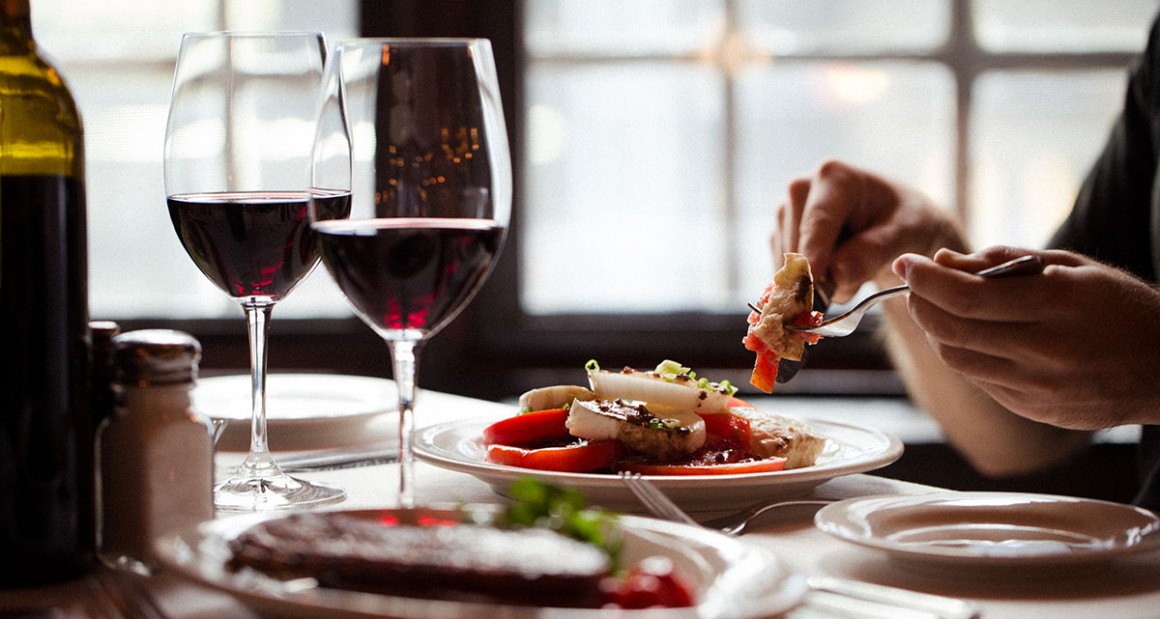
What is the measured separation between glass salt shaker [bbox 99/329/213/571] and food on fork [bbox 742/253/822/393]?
1.87ft

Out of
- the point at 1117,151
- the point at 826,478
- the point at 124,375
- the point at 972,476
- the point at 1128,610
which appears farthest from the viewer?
the point at 972,476

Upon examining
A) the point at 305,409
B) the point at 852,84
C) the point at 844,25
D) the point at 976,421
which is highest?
the point at 844,25

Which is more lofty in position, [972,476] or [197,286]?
[197,286]

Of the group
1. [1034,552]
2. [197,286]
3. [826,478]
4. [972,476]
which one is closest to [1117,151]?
[972,476]

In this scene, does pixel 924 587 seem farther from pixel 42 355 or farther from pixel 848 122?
pixel 848 122

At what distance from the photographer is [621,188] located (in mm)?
3559

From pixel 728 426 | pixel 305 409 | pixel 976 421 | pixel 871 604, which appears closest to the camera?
pixel 871 604

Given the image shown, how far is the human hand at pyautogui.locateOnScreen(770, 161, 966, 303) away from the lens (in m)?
1.67

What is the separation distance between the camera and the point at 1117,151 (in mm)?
2346

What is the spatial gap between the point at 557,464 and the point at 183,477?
31cm

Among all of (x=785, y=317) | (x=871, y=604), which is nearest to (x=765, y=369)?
(x=785, y=317)

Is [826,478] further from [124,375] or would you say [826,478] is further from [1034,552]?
[124,375]

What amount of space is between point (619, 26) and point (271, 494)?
2615 millimetres

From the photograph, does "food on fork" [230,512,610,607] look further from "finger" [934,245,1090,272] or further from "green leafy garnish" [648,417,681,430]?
"finger" [934,245,1090,272]
